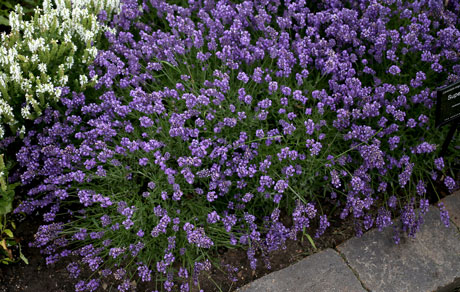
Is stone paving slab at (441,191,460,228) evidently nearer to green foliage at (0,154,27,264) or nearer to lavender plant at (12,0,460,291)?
lavender plant at (12,0,460,291)

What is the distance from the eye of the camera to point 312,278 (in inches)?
99.2

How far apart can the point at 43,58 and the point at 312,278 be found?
2.02 meters

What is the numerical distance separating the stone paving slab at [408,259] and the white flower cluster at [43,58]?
6.20 feet

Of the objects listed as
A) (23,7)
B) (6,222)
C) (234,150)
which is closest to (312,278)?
(234,150)

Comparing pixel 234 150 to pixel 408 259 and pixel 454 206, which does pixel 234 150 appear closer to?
pixel 408 259

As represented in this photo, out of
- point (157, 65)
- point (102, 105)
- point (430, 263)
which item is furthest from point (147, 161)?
point (430, 263)

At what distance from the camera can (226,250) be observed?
2744mm

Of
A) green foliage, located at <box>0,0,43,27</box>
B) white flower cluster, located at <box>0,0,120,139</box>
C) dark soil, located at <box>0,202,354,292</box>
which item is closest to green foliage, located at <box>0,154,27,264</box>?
dark soil, located at <box>0,202,354,292</box>

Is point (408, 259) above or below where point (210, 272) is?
below

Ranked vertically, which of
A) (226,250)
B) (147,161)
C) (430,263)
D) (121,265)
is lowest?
(430,263)

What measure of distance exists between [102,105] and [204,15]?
3.08ft

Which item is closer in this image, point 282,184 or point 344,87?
point 282,184

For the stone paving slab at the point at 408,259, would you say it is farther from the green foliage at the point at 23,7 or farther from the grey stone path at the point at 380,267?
the green foliage at the point at 23,7

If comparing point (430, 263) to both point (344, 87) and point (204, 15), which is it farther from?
point (204, 15)
